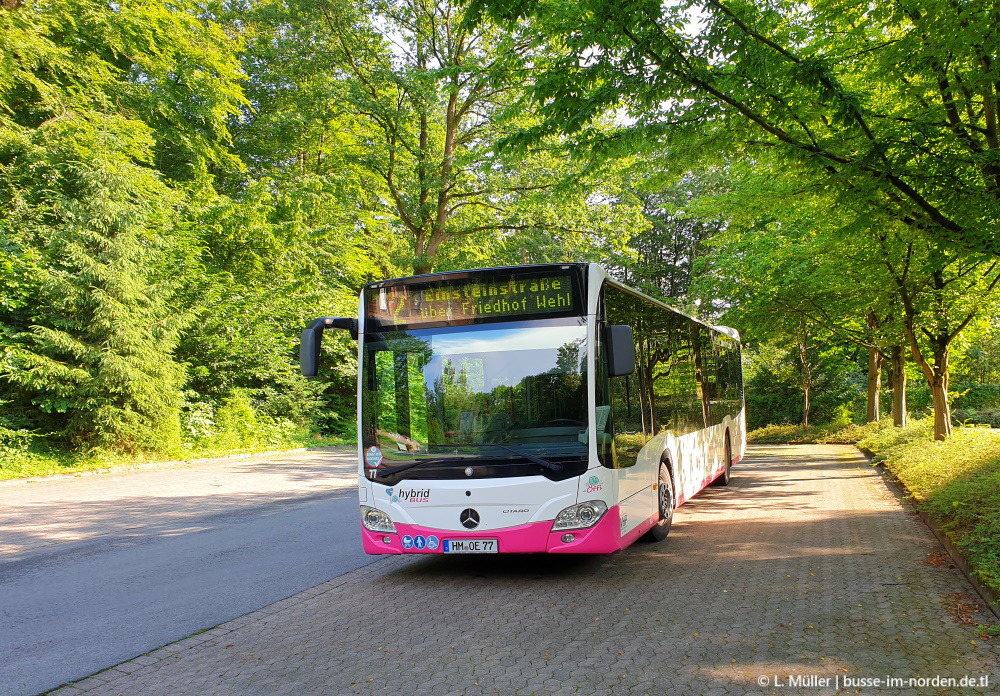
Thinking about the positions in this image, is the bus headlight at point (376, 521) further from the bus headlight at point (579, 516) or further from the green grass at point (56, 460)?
the green grass at point (56, 460)

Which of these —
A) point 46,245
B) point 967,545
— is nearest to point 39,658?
point 967,545

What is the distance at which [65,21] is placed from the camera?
22.0 meters

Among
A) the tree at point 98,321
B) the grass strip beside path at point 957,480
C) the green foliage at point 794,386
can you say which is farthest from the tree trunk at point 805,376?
the tree at point 98,321

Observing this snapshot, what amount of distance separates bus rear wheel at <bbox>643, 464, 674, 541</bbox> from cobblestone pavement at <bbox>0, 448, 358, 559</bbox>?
268 inches

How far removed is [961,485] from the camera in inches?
387

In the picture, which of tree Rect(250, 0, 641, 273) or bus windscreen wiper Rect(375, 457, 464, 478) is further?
tree Rect(250, 0, 641, 273)

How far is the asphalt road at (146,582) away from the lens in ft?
17.5

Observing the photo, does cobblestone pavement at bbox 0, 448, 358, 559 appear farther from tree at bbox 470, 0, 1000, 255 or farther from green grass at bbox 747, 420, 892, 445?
green grass at bbox 747, 420, 892, 445

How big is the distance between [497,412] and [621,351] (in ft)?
4.04

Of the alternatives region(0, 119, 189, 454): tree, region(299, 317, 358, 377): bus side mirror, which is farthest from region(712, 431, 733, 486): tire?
region(0, 119, 189, 454): tree

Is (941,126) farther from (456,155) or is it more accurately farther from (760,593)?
(456,155)

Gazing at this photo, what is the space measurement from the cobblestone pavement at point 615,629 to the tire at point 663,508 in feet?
0.59

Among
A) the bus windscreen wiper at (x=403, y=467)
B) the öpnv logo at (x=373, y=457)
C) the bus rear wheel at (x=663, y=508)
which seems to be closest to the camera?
the bus windscreen wiper at (x=403, y=467)

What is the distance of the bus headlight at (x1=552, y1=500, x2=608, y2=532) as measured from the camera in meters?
6.69
